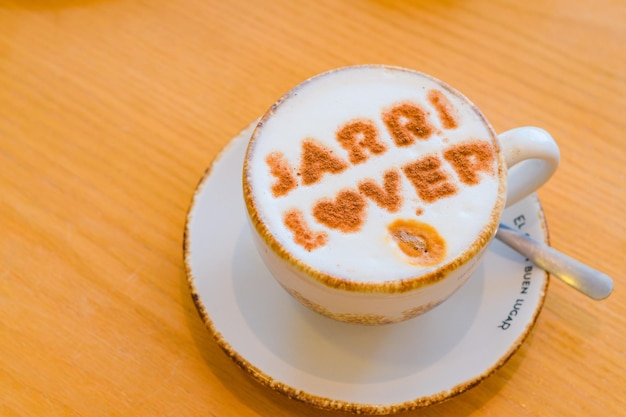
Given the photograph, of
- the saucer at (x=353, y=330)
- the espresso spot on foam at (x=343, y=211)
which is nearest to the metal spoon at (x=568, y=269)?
the saucer at (x=353, y=330)

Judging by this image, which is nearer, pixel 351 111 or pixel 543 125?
pixel 351 111

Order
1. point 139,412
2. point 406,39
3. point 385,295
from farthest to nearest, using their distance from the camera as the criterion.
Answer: point 406,39 < point 139,412 < point 385,295

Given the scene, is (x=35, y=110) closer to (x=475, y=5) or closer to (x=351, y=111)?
(x=351, y=111)

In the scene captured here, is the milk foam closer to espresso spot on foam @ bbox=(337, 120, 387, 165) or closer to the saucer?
espresso spot on foam @ bbox=(337, 120, 387, 165)

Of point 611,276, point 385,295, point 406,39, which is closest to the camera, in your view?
point 385,295

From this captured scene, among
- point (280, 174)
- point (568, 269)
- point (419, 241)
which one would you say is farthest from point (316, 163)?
point (568, 269)

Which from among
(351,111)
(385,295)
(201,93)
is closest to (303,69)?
(201,93)

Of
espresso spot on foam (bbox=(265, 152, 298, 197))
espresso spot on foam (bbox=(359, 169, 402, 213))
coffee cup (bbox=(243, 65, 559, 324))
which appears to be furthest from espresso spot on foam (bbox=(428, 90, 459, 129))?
espresso spot on foam (bbox=(265, 152, 298, 197))
